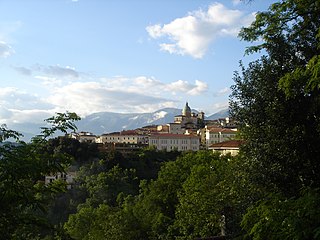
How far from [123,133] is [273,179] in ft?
356

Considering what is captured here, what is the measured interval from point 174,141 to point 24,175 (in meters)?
103

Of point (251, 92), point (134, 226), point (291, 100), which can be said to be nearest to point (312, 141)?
point (291, 100)

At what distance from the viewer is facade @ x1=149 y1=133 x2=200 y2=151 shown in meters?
107

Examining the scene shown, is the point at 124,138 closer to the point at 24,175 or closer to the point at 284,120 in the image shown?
the point at 284,120

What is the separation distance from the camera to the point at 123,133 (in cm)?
11688

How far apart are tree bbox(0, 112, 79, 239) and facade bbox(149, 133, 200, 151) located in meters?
101

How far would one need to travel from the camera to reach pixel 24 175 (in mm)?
4688

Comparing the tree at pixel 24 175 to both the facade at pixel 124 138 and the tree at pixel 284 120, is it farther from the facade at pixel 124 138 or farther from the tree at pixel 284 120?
the facade at pixel 124 138

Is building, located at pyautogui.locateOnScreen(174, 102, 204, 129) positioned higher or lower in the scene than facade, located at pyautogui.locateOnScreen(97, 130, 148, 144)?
higher

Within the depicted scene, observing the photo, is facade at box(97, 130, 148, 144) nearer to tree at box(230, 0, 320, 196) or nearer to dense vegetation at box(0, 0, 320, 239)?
dense vegetation at box(0, 0, 320, 239)

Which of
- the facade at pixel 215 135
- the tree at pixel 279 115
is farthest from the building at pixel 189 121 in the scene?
the tree at pixel 279 115

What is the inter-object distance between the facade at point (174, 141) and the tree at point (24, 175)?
331 feet

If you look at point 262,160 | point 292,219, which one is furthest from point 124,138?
point 292,219

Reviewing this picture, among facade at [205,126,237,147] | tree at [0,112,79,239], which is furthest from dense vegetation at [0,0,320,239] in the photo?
facade at [205,126,237,147]
